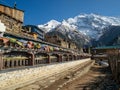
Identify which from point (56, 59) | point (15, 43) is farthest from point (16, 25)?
point (15, 43)

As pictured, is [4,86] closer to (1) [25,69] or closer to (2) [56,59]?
(1) [25,69]

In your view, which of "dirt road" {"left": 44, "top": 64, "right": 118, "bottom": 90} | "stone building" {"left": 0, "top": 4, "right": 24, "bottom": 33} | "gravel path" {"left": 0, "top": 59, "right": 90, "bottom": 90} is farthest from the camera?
"stone building" {"left": 0, "top": 4, "right": 24, "bottom": 33}

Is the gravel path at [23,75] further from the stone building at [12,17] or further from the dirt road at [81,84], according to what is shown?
the stone building at [12,17]

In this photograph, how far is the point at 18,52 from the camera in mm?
20609

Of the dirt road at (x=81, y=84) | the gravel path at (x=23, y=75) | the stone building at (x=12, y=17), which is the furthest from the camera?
the stone building at (x=12, y=17)

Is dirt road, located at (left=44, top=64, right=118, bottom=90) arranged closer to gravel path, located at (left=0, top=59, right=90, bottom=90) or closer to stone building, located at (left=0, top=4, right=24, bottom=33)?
gravel path, located at (left=0, top=59, right=90, bottom=90)

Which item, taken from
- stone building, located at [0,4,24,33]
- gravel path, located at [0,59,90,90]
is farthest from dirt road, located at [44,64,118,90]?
stone building, located at [0,4,24,33]

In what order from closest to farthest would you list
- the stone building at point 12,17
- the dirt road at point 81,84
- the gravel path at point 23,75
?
1. the gravel path at point 23,75
2. the dirt road at point 81,84
3. the stone building at point 12,17

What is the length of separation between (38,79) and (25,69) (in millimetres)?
3199

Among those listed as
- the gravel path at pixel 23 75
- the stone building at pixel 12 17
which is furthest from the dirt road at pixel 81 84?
the stone building at pixel 12 17

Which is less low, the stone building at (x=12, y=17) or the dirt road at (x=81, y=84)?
the stone building at (x=12, y=17)

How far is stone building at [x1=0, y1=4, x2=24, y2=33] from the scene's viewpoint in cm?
3928

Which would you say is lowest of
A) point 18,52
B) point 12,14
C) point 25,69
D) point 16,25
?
point 25,69

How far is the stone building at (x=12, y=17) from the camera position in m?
39.3
